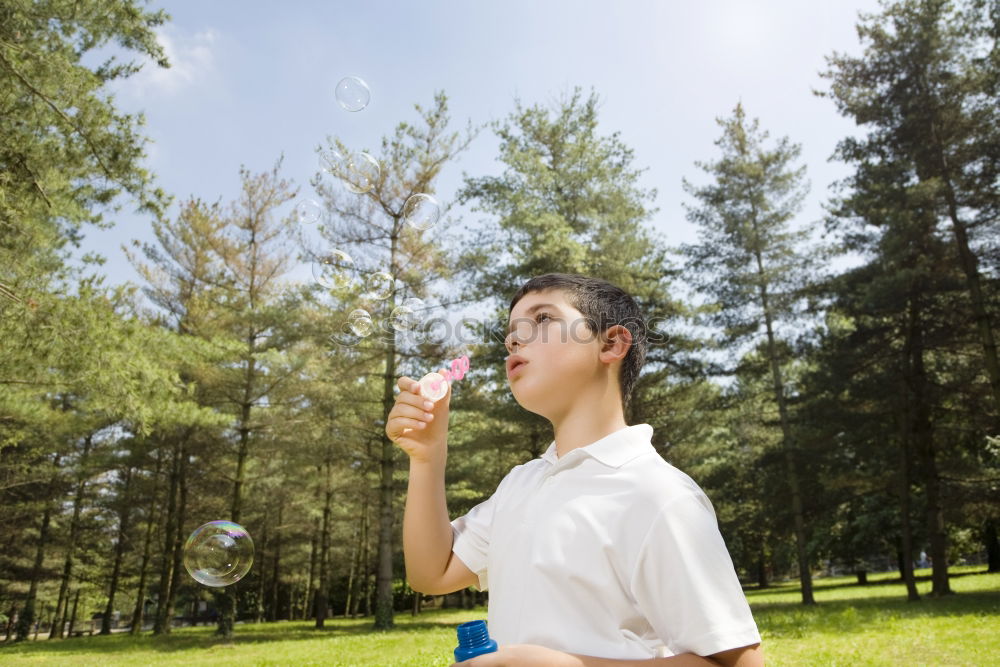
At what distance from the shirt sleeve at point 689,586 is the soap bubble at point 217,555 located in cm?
331

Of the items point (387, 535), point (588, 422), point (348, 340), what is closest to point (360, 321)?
point (588, 422)

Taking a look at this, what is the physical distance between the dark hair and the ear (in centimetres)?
2

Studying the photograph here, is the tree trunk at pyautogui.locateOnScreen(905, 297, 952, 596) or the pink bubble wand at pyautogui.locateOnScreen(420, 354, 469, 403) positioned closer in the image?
the pink bubble wand at pyautogui.locateOnScreen(420, 354, 469, 403)

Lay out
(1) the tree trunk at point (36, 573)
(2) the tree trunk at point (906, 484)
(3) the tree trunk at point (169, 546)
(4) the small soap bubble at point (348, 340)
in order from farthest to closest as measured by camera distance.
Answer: (1) the tree trunk at point (36, 573)
(3) the tree trunk at point (169, 546)
(2) the tree trunk at point (906, 484)
(4) the small soap bubble at point (348, 340)

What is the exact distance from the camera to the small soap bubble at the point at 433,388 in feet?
5.62

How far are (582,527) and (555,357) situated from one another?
0.45 meters

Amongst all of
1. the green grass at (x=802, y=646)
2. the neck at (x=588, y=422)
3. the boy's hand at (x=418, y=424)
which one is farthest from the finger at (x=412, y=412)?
the green grass at (x=802, y=646)

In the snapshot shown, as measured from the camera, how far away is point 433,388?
1.73 m

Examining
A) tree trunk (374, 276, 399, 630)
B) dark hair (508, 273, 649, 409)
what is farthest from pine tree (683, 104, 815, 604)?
dark hair (508, 273, 649, 409)

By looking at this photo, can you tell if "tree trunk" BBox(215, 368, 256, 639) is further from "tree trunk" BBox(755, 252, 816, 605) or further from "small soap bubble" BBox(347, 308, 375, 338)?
"small soap bubble" BBox(347, 308, 375, 338)

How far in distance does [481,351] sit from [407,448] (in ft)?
57.2

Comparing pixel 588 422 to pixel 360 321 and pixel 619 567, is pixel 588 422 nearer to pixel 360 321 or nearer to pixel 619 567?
pixel 619 567

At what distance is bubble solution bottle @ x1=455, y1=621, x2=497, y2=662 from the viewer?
1141 millimetres

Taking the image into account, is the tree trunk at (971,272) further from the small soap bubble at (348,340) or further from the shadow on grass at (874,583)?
the shadow on grass at (874,583)
